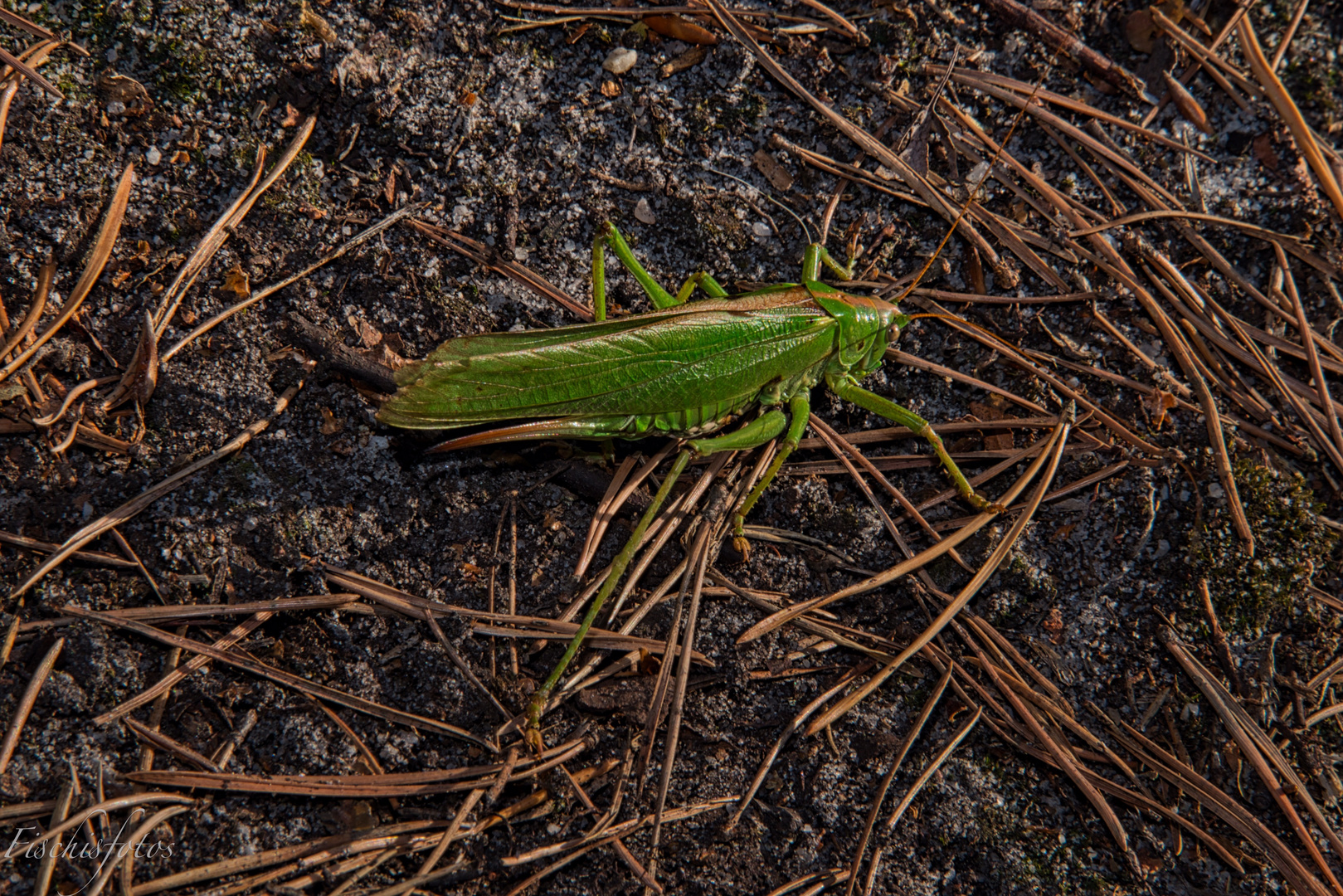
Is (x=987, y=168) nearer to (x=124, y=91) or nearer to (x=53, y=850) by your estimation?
(x=124, y=91)

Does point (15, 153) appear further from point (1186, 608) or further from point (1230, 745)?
point (1230, 745)

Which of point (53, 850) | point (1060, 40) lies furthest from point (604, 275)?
point (53, 850)

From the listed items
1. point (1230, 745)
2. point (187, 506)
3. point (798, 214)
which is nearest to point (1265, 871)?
point (1230, 745)

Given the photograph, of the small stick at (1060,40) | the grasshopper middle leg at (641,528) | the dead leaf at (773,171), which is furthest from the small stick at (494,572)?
the small stick at (1060,40)

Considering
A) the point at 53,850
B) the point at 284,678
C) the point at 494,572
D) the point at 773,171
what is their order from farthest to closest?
the point at 773,171
the point at 494,572
the point at 284,678
the point at 53,850

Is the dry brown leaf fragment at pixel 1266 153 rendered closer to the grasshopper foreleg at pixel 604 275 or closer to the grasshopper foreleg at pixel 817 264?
the grasshopper foreleg at pixel 817 264

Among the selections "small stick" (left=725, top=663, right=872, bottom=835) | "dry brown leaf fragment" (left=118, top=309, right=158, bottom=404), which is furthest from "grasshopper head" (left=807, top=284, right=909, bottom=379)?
"dry brown leaf fragment" (left=118, top=309, right=158, bottom=404)
